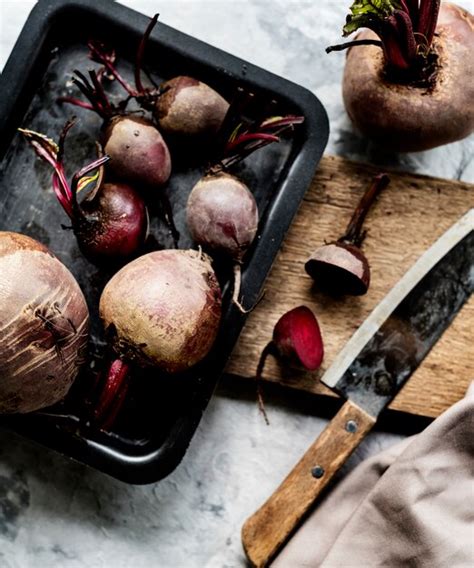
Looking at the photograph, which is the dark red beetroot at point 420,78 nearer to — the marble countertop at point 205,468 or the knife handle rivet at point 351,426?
the marble countertop at point 205,468

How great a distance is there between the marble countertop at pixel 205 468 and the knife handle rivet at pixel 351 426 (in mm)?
89

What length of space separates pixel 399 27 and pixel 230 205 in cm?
29

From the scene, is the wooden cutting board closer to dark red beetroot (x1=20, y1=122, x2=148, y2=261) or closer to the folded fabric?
the folded fabric

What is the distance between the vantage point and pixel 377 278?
101cm

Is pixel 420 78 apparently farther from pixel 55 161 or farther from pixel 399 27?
pixel 55 161

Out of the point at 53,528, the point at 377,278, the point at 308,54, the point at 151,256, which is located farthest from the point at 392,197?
the point at 53,528

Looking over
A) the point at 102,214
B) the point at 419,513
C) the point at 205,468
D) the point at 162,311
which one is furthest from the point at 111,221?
the point at 419,513

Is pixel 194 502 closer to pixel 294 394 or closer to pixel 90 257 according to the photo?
pixel 294 394

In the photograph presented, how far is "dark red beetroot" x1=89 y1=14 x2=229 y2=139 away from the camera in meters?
0.92

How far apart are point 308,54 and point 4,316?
58 centimetres

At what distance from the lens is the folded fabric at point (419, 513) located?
2.99 ft

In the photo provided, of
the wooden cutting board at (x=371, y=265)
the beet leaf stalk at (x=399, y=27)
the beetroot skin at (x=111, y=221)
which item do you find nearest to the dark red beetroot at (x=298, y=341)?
the wooden cutting board at (x=371, y=265)

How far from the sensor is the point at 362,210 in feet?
3.26

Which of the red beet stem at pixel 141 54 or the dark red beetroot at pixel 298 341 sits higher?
the red beet stem at pixel 141 54
